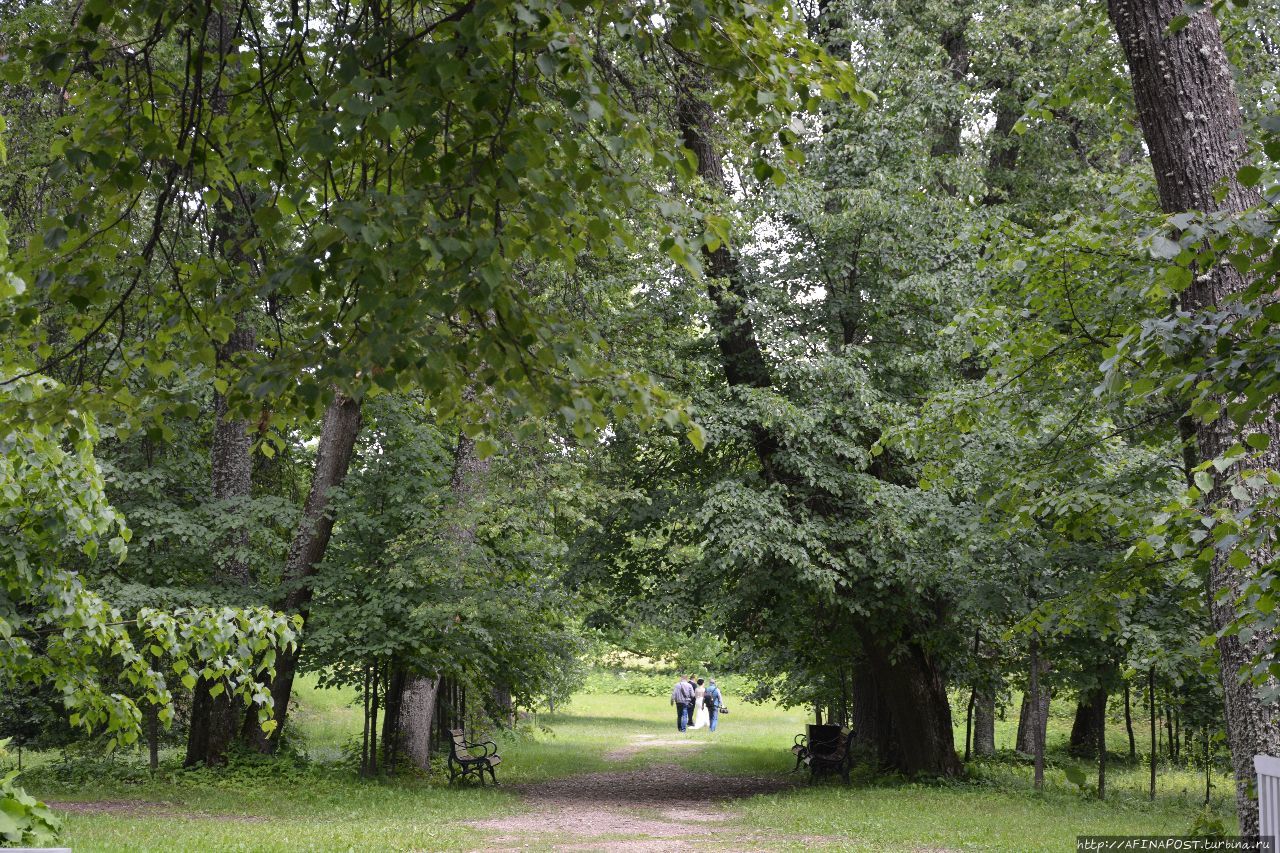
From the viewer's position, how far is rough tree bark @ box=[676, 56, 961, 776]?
47.9 ft

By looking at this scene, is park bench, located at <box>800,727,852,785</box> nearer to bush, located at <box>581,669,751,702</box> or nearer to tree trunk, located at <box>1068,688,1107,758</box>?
tree trunk, located at <box>1068,688,1107,758</box>

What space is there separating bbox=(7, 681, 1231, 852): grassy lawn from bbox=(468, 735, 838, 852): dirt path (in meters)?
0.35

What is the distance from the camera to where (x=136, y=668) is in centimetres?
627

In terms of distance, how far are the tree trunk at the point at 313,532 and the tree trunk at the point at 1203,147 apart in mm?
10851

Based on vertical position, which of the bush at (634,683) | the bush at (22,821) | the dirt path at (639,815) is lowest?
the bush at (634,683)

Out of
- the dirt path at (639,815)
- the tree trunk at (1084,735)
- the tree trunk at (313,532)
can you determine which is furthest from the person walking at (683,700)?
the tree trunk at (313,532)

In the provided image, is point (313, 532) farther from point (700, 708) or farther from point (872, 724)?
point (700, 708)

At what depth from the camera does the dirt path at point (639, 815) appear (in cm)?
1010

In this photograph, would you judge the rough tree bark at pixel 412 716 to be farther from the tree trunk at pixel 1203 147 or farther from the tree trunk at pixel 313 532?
the tree trunk at pixel 1203 147

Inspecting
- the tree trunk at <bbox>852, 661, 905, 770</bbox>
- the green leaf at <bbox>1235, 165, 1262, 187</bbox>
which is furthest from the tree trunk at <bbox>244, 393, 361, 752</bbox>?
the green leaf at <bbox>1235, 165, 1262, 187</bbox>

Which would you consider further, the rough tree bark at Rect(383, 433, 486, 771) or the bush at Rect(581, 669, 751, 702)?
the bush at Rect(581, 669, 751, 702)

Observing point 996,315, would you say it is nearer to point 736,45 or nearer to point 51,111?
point 736,45

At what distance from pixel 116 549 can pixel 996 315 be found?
5965mm

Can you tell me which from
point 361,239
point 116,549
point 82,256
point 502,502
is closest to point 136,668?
point 116,549
